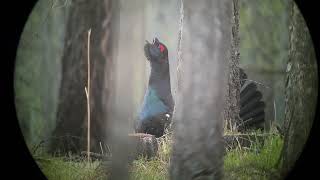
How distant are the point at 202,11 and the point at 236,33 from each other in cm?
22

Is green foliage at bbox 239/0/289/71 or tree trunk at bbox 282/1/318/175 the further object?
tree trunk at bbox 282/1/318/175

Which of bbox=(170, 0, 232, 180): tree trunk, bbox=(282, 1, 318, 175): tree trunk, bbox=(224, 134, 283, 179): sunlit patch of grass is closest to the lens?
bbox=(170, 0, 232, 180): tree trunk

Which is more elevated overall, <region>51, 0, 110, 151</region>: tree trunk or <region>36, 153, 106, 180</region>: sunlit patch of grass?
<region>51, 0, 110, 151</region>: tree trunk

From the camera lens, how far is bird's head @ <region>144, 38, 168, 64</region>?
3168mm

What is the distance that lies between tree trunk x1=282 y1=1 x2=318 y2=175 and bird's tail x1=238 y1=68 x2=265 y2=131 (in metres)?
0.14

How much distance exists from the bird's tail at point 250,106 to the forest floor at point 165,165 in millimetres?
94

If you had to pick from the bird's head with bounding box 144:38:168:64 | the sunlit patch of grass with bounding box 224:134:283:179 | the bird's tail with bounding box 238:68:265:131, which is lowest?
the sunlit patch of grass with bounding box 224:134:283:179

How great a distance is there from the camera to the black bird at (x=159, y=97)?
3.17 meters

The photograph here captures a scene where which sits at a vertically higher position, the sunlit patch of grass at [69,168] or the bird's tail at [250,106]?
the bird's tail at [250,106]

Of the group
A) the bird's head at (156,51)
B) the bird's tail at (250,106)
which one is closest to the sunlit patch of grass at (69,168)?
the bird's head at (156,51)

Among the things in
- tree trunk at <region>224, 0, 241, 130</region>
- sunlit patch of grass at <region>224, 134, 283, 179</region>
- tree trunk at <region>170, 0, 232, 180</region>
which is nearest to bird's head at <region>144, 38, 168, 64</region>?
tree trunk at <region>170, 0, 232, 180</region>

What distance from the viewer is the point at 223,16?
3.15 m

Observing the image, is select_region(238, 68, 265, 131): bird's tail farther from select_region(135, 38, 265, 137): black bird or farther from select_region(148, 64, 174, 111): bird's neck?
select_region(148, 64, 174, 111): bird's neck

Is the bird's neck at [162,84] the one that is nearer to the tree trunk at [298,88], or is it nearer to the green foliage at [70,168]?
the green foliage at [70,168]
